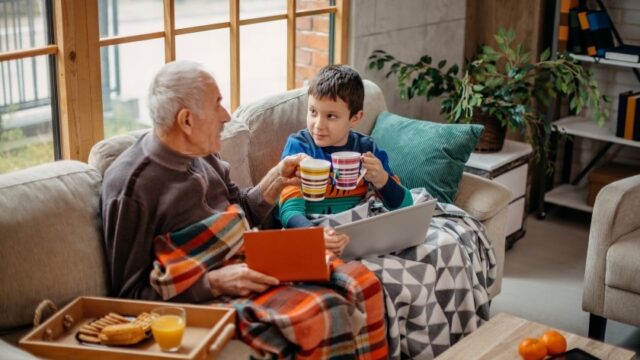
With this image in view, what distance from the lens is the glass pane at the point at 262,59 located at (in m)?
3.43

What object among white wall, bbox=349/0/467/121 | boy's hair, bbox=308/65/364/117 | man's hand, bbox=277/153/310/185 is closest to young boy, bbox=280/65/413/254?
boy's hair, bbox=308/65/364/117

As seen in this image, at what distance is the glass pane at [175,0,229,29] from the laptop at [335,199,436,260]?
104cm

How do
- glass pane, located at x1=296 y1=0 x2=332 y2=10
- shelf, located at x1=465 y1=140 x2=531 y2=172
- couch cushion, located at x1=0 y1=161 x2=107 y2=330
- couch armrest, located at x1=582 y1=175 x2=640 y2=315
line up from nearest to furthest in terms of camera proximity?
couch cushion, located at x1=0 y1=161 x2=107 y2=330 < couch armrest, located at x1=582 y1=175 x2=640 y2=315 < glass pane, located at x1=296 y1=0 x2=332 y2=10 < shelf, located at x1=465 y1=140 x2=531 y2=172

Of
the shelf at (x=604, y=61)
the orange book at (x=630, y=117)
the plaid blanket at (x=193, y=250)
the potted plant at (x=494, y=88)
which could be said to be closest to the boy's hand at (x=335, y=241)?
the plaid blanket at (x=193, y=250)

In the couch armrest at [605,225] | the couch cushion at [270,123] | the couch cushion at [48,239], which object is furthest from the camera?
the couch armrest at [605,225]

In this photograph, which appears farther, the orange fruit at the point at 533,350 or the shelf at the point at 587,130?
the shelf at the point at 587,130

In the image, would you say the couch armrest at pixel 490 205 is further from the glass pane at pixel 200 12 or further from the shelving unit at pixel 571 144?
the shelving unit at pixel 571 144

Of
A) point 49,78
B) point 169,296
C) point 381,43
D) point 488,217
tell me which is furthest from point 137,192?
point 381,43

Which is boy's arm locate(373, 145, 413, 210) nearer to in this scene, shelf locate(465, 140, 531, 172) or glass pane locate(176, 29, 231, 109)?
glass pane locate(176, 29, 231, 109)

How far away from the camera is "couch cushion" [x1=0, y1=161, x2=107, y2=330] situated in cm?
216

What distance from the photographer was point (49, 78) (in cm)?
270

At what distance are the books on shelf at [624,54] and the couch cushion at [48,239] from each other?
109 inches

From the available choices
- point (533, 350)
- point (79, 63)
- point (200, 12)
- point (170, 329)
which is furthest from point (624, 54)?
point (170, 329)

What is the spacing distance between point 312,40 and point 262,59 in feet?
1.09
